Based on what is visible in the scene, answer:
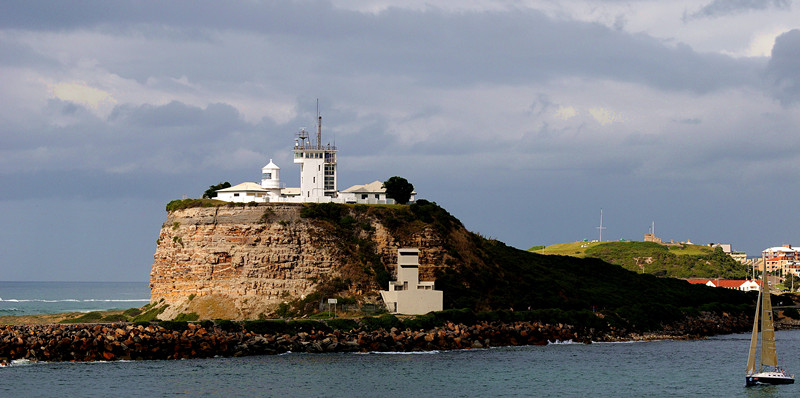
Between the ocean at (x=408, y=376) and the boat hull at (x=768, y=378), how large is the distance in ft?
1.52

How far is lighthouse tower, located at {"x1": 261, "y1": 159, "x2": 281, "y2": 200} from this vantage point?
86.7 metres

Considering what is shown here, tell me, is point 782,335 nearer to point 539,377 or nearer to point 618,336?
point 618,336

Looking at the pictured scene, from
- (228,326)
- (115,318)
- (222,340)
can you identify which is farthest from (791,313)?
(115,318)

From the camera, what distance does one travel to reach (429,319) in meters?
71.8

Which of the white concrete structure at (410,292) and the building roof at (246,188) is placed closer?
the white concrete structure at (410,292)

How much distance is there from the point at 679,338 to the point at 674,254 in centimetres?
10477

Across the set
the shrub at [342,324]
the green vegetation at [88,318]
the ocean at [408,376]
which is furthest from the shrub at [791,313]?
the green vegetation at [88,318]

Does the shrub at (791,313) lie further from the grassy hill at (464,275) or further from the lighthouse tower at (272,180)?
the lighthouse tower at (272,180)

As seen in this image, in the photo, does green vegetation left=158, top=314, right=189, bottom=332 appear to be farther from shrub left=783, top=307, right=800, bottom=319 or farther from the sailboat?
shrub left=783, top=307, right=800, bottom=319

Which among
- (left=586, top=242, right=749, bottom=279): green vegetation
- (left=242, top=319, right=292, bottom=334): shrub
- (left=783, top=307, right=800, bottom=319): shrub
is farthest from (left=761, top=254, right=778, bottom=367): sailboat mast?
(left=586, top=242, right=749, bottom=279): green vegetation

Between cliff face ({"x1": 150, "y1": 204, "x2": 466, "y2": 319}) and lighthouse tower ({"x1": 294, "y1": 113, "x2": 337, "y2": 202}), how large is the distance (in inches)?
181

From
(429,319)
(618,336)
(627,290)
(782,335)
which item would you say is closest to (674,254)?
(627,290)

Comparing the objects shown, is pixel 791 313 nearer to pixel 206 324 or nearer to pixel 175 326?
pixel 206 324

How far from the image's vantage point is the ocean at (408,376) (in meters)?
51.8
